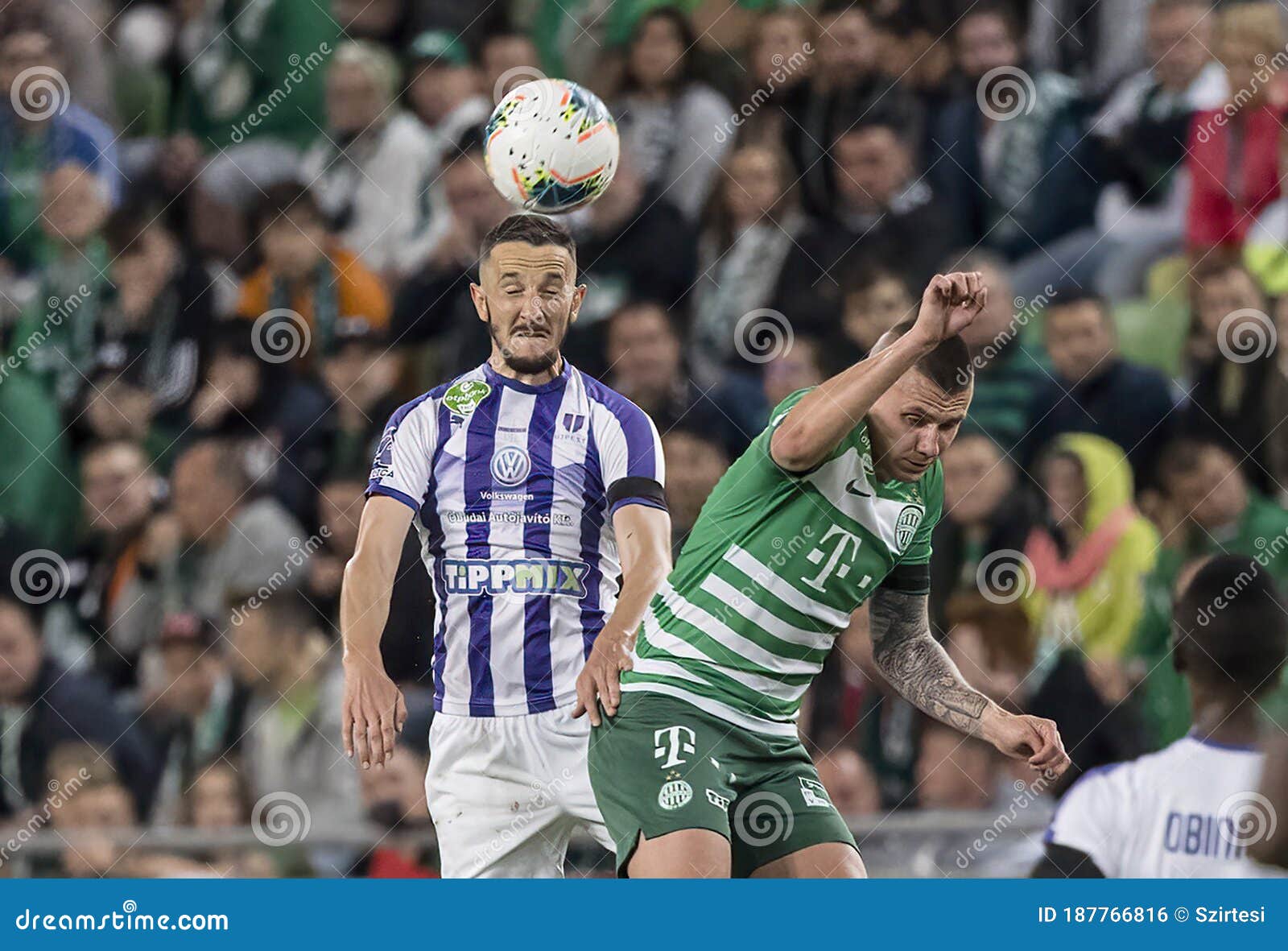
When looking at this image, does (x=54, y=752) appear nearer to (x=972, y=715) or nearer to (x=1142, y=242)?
(x=972, y=715)

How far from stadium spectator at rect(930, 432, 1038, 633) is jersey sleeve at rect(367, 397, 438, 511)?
261 cm

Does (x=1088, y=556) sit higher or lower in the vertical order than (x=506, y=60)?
lower

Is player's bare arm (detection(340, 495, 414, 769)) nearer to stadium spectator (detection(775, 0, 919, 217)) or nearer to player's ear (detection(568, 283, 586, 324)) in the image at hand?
player's ear (detection(568, 283, 586, 324))

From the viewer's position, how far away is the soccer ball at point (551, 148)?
20.1ft

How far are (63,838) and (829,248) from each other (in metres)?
4.03

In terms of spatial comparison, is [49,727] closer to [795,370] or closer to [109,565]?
[109,565]

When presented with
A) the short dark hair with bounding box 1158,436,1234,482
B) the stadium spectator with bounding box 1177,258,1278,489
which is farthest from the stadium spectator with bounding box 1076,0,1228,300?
the short dark hair with bounding box 1158,436,1234,482

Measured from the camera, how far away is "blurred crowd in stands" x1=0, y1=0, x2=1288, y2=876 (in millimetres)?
7766

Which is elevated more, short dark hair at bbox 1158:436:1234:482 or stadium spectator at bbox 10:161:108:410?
short dark hair at bbox 1158:436:1234:482

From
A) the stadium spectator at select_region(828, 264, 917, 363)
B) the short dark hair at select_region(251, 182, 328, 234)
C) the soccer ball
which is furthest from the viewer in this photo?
the short dark hair at select_region(251, 182, 328, 234)

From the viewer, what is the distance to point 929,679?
18.0ft

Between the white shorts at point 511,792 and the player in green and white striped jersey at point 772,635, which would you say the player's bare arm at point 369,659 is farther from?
the player in green and white striped jersey at point 772,635

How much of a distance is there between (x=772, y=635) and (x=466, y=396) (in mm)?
1397

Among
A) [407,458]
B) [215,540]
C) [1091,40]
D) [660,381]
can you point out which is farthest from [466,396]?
[1091,40]
